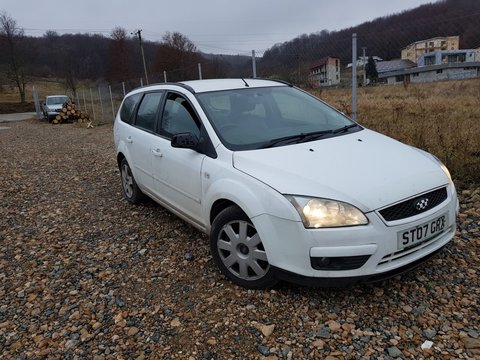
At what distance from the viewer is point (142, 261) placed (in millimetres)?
3670

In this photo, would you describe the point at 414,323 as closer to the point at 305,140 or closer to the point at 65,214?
the point at 305,140

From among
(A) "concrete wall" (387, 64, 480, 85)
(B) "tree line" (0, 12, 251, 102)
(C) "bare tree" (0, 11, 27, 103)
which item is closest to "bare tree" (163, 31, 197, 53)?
(B) "tree line" (0, 12, 251, 102)

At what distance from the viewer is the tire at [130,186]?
5043mm

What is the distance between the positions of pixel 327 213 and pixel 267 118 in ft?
4.76

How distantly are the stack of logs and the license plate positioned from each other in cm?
2262

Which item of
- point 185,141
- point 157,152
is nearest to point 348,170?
point 185,141

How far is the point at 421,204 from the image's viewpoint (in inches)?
103

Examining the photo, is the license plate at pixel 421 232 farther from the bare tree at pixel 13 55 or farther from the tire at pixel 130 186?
the bare tree at pixel 13 55

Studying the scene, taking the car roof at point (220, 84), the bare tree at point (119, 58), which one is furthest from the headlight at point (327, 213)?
the bare tree at point (119, 58)

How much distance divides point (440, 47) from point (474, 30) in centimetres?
235

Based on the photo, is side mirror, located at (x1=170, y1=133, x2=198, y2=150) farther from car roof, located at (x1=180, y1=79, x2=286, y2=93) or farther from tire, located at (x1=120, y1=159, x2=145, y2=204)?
tire, located at (x1=120, y1=159, x2=145, y2=204)

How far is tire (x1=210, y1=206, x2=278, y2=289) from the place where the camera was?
9.26ft

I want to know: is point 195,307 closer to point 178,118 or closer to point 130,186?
point 178,118

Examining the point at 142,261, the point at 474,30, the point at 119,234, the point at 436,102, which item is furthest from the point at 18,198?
the point at 436,102
